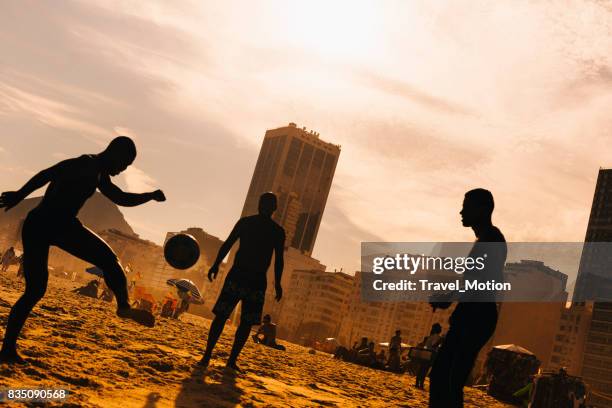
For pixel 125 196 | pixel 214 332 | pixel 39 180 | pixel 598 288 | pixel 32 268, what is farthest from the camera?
pixel 598 288

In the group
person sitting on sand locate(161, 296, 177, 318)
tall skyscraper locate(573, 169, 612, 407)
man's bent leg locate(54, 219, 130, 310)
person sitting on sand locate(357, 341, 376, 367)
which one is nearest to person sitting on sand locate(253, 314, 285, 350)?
person sitting on sand locate(357, 341, 376, 367)

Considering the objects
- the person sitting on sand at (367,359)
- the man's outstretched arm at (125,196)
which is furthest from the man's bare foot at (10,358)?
the person sitting on sand at (367,359)

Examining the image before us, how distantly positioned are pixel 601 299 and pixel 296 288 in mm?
95555

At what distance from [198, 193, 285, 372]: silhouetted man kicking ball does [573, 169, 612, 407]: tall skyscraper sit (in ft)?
492

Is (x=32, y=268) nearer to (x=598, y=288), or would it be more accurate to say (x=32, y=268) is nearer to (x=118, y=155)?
(x=118, y=155)

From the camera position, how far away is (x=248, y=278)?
22.7 ft

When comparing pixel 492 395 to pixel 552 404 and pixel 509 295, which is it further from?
pixel 509 295

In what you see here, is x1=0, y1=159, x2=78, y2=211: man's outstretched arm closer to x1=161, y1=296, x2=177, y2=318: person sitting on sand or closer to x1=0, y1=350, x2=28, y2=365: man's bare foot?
x1=0, y1=350, x2=28, y2=365: man's bare foot

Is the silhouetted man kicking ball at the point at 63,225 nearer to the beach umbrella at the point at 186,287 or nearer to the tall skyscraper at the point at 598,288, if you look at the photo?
the beach umbrella at the point at 186,287

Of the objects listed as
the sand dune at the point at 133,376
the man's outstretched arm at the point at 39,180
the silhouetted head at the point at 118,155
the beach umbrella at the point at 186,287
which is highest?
the silhouetted head at the point at 118,155

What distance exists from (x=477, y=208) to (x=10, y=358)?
408cm

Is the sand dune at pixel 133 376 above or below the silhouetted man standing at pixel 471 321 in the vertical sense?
below

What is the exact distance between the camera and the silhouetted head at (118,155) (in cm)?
495

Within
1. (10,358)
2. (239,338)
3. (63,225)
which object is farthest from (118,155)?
(239,338)
